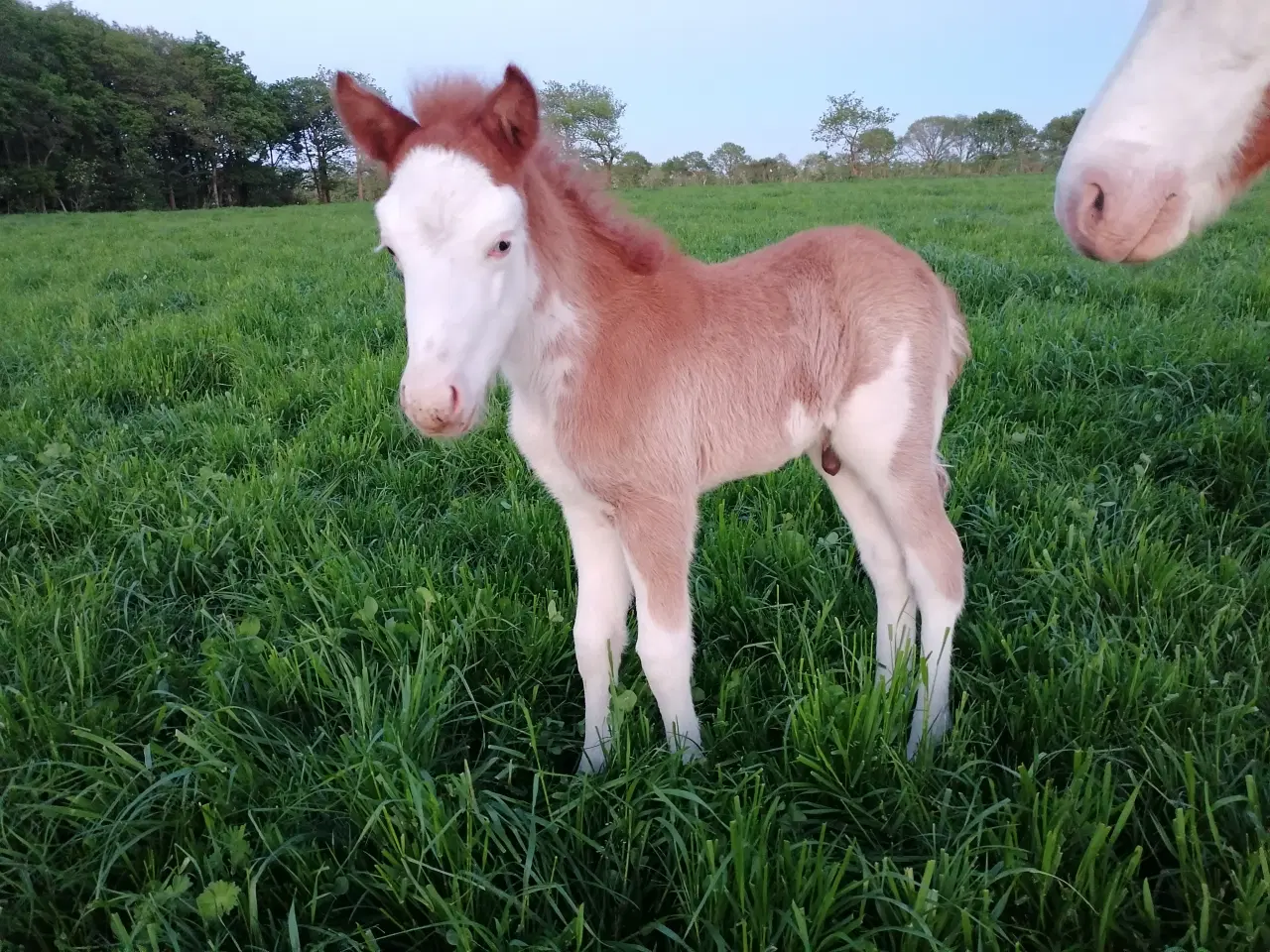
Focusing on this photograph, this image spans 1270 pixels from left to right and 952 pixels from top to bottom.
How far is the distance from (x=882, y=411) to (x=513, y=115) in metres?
1.22

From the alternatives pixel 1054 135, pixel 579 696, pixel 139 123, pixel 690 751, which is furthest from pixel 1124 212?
pixel 139 123

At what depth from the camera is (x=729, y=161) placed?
41438 mm

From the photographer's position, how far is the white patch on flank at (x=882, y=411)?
2023mm

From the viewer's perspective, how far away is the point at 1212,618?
6.70ft

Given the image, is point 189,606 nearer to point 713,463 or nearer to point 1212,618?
point 713,463

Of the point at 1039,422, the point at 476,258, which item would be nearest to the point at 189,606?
the point at 476,258

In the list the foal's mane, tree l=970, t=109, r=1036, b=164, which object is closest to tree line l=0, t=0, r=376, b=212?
tree l=970, t=109, r=1036, b=164

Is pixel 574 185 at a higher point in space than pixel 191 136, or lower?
lower

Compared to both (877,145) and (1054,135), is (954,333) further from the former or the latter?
(877,145)

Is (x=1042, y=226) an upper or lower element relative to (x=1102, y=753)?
upper

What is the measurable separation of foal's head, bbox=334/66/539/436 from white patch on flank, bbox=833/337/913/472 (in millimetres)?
977

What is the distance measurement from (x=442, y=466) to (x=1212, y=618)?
2.96m

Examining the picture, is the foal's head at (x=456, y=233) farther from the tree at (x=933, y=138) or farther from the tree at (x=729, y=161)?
the tree at (x=933, y=138)

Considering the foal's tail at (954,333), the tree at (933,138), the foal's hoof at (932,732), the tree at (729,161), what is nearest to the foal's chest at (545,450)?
the foal's hoof at (932,732)
